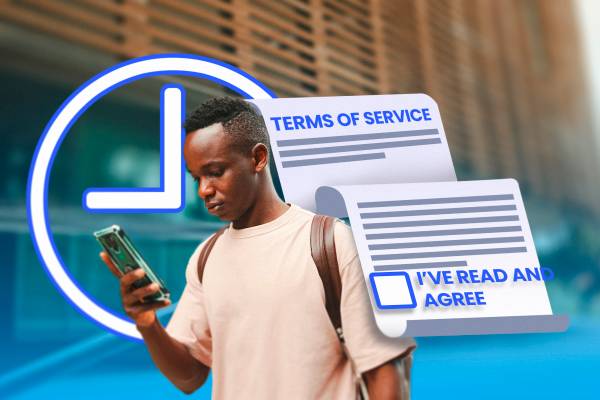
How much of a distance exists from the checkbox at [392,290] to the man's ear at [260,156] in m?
0.35

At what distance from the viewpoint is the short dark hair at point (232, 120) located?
4.95 feet

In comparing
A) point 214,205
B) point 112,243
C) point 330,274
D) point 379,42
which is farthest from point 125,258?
point 379,42

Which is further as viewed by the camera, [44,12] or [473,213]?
[44,12]

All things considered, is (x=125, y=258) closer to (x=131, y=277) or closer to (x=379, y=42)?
(x=131, y=277)

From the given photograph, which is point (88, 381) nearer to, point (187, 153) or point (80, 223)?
point (80, 223)

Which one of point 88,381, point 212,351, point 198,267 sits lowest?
point 88,381

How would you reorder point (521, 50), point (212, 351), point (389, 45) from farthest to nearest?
point (521, 50) → point (389, 45) → point (212, 351)

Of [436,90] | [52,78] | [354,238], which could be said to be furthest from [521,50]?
[354,238]

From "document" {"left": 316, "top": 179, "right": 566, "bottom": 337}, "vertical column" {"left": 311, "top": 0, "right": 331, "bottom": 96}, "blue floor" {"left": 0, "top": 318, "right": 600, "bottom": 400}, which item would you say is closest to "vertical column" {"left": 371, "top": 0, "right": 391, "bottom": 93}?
"vertical column" {"left": 311, "top": 0, "right": 331, "bottom": 96}

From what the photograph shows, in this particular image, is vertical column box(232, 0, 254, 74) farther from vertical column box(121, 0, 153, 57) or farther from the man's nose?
the man's nose

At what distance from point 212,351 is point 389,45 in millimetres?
2596

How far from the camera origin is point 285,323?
4.71 ft

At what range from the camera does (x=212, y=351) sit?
1.57 meters

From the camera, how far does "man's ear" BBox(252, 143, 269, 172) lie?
1528 mm
